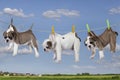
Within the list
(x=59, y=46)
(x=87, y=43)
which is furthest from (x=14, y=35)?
(x=87, y=43)

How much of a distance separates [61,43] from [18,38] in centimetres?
134

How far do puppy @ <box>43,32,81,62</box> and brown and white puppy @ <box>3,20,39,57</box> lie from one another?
25.8 inches

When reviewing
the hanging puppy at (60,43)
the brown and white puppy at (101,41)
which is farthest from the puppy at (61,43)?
the brown and white puppy at (101,41)

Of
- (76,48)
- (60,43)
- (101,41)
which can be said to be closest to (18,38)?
(60,43)

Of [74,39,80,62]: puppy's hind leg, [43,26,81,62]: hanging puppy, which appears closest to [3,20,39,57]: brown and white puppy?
[43,26,81,62]: hanging puppy

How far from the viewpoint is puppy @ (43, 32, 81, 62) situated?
40.2 ft

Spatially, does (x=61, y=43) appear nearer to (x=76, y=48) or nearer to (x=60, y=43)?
(x=60, y=43)

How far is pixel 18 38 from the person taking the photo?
12.6 metres

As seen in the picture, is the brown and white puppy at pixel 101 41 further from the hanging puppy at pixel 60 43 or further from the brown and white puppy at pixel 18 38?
the brown and white puppy at pixel 18 38

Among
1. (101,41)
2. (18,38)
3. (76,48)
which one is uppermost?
(18,38)

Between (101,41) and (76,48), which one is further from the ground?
(101,41)

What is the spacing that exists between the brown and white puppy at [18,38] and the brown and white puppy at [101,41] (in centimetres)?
176

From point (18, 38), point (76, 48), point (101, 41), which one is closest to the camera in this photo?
point (101, 41)

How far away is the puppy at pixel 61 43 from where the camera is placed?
1224 centimetres
